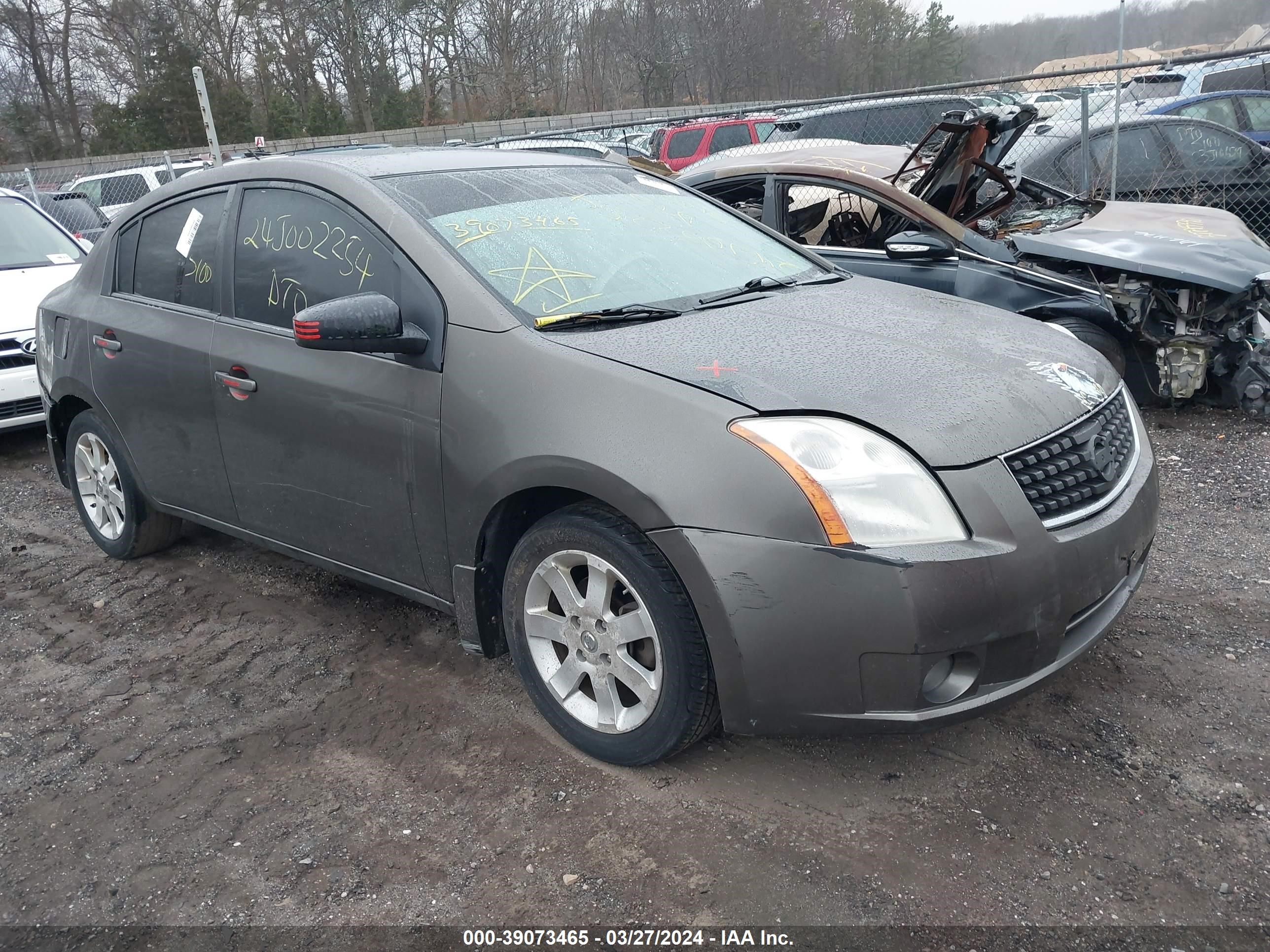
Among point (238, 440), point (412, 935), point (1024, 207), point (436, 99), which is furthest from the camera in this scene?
point (436, 99)

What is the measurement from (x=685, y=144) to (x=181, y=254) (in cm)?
1317

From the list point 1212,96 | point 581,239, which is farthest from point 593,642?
point 1212,96

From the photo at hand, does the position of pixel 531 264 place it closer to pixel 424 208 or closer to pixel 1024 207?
pixel 424 208

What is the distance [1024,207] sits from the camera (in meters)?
6.96

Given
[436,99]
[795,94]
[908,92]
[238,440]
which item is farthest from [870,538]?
[795,94]

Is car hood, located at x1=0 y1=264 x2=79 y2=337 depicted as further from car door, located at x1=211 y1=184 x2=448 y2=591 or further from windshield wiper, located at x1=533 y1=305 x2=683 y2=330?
windshield wiper, located at x1=533 y1=305 x2=683 y2=330

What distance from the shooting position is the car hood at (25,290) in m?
6.64

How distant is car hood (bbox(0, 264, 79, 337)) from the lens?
6645mm

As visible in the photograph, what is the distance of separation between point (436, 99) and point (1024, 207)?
37739 millimetres

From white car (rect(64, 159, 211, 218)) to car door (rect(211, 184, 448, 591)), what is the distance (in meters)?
14.0

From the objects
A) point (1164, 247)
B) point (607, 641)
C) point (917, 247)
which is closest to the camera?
point (607, 641)

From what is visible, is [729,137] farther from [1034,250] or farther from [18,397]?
[18,397]

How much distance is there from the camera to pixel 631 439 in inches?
97.0

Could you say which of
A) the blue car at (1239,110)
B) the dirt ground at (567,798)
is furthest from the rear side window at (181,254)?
the blue car at (1239,110)
